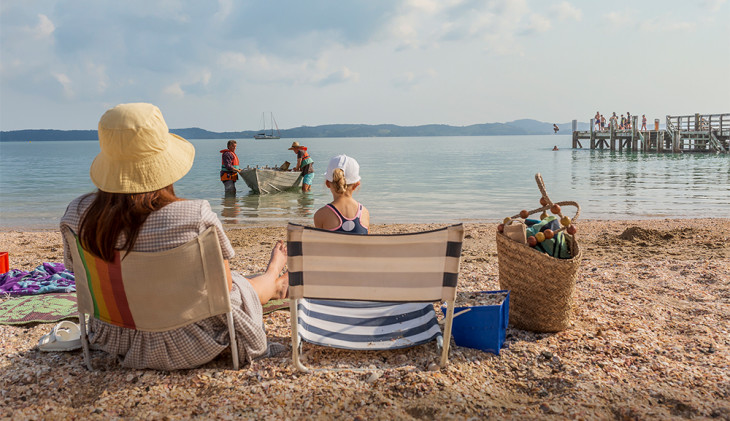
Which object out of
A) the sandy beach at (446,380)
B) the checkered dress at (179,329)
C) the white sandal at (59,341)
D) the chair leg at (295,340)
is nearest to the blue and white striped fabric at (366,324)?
the sandy beach at (446,380)

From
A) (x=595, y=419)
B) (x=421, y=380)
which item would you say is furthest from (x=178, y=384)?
(x=595, y=419)

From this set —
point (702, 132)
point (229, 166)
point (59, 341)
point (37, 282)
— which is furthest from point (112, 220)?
point (702, 132)

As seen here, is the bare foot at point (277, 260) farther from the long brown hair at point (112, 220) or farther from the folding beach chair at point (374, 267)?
the long brown hair at point (112, 220)

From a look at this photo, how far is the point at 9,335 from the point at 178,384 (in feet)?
5.02

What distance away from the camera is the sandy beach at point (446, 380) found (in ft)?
7.99

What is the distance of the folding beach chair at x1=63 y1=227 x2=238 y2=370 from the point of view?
2516mm

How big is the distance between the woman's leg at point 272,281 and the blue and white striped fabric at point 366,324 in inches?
18.5

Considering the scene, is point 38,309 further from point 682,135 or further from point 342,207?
point 682,135

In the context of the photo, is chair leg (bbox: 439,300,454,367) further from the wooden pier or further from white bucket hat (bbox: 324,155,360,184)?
the wooden pier

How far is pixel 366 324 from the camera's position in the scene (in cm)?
328

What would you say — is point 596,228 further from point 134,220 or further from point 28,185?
point 28,185

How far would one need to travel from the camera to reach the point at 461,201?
15773 millimetres

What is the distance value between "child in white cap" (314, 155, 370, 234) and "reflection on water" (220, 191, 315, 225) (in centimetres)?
811

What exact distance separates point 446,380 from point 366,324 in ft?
2.36
